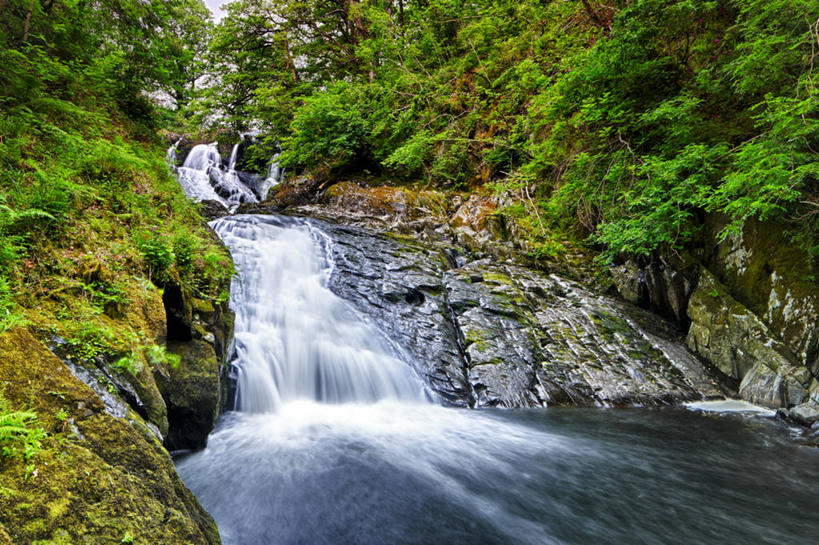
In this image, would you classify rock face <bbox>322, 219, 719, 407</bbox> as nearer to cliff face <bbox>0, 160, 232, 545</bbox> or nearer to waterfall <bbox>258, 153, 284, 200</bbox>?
cliff face <bbox>0, 160, 232, 545</bbox>

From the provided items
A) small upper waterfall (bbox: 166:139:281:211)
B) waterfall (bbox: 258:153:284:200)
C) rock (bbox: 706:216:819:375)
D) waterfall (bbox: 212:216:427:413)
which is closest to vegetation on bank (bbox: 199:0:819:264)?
rock (bbox: 706:216:819:375)

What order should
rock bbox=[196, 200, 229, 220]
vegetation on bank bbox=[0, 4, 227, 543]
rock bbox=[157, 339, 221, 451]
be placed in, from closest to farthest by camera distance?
vegetation on bank bbox=[0, 4, 227, 543]
rock bbox=[157, 339, 221, 451]
rock bbox=[196, 200, 229, 220]

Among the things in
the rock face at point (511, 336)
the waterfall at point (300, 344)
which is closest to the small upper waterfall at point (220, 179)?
the waterfall at point (300, 344)

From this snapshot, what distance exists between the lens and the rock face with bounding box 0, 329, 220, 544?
120 cm

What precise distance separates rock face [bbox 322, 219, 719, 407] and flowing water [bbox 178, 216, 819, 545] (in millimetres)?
395

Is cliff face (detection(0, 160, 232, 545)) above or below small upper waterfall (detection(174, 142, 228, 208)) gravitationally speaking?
below

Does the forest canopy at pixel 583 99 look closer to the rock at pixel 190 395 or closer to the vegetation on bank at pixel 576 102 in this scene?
the vegetation on bank at pixel 576 102

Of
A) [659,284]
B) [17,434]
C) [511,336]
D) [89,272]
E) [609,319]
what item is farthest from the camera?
[659,284]

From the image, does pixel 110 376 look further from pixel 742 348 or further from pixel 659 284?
pixel 659 284

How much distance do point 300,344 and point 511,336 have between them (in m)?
3.96

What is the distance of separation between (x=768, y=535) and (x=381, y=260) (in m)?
7.32

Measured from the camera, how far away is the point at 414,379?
236 inches

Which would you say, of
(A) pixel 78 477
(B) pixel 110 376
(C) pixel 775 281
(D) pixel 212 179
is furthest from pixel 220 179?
(C) pixel 775 281

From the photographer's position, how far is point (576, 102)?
707 cm
